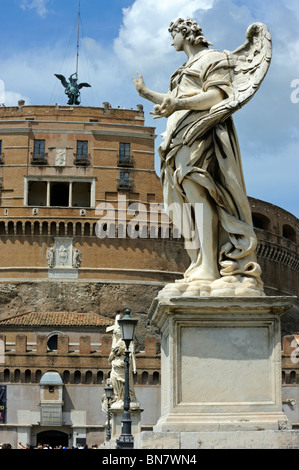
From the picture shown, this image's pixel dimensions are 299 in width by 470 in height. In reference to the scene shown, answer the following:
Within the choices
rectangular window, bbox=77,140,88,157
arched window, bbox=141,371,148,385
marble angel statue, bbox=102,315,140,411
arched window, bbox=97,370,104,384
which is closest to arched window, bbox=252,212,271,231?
rectangular window, bbox=77,140,88,157

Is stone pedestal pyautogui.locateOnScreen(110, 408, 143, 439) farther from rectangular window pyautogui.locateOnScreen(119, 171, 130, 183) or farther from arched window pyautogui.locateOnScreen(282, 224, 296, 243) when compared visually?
arched window pyautogui.locateOnScreen(282, 224, 296, 243)

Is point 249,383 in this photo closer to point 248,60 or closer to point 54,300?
point 248,60

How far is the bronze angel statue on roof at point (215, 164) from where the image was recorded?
500 cm

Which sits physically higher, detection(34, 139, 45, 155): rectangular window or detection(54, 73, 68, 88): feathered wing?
detection(54, 73, 68, 88): feathered wing

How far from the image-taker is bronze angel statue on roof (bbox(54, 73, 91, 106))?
6028 centimetres

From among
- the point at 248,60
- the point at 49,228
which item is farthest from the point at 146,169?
the point at 248,60

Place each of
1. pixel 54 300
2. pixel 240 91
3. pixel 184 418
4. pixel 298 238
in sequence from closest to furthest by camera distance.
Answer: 1. pixel 184 418
2. pixel 240 91
3. pixel 54 300
4. pixel 298 238

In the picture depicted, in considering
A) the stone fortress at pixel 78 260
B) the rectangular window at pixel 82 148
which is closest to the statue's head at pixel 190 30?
the stone fortress at pixel 78 260

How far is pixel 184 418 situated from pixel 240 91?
1.97 m

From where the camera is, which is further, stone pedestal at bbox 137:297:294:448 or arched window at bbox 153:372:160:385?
arched window at bbox 153:372:160:385

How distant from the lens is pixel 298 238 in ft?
207

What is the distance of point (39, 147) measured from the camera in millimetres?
53438

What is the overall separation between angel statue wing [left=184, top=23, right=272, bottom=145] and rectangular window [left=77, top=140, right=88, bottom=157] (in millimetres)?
48293

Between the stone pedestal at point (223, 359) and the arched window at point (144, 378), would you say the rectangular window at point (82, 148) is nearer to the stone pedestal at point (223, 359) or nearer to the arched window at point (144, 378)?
the arched window at point (144, 378)
